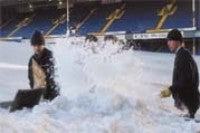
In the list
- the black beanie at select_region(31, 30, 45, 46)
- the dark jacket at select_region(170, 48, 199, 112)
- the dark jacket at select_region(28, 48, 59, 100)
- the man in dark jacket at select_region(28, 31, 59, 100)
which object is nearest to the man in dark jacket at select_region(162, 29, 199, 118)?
the dark jacket at select_region(170, 48, 199, 112)

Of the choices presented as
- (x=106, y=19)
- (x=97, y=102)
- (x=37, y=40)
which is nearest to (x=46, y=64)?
(x=37, y=40)

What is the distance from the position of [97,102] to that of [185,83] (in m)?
1.67

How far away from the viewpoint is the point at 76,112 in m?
3.44

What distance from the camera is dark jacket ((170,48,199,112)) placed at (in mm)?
5000


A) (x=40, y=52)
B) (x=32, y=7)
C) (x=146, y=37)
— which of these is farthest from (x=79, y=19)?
(x=40, y=52)

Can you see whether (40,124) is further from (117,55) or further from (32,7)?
(32,7)

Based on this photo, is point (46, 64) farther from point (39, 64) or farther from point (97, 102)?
point (97, 102)

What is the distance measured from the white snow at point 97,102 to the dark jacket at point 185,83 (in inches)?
32.7

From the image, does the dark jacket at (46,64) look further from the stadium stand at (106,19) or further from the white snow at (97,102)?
the stadium stand at (106,19)

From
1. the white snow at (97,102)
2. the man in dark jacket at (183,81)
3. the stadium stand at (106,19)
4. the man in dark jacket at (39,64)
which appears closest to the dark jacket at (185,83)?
the man in dark jacket at (183,81)

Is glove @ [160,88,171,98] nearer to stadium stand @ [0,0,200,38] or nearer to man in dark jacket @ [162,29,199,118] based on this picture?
man in dark jacket @ [162,29,199,118]

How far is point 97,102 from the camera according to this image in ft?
11.6

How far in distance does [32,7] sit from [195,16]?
10541 mm

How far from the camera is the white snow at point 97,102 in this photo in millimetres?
3144
